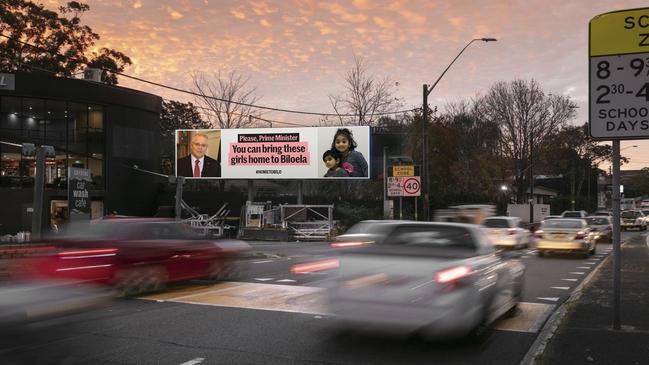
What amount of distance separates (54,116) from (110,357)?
99.8 feet

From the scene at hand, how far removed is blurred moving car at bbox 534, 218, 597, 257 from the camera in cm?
1975

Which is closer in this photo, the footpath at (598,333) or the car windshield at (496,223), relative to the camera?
the footpath at (598,333)

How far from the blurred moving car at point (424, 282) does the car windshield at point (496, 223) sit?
14817 mm

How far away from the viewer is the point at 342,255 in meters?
7.22

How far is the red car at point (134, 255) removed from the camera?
930cm

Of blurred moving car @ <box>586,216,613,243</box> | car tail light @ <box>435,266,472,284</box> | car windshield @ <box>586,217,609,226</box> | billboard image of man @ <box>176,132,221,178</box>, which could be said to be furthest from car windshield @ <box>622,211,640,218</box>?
car tail light @ <box>435,266,472,284</box>

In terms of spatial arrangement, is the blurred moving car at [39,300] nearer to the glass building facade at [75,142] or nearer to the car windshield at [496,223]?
the car windshield at [496,223]

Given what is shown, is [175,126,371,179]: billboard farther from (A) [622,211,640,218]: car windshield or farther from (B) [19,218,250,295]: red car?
(A) [622,211,640,218]: car windshield

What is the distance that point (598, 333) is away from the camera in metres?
7.13

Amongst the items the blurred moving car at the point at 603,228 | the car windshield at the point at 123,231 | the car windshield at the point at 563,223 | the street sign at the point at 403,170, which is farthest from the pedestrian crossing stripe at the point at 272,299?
the blurred moving car at the point at 603,228

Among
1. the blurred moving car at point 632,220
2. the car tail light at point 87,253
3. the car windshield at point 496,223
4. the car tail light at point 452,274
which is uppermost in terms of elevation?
the car tail light at point 452,274

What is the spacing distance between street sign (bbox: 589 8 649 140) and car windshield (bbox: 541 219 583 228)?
14.5 meters

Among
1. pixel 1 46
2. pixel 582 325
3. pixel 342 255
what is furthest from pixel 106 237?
pixel 1 46

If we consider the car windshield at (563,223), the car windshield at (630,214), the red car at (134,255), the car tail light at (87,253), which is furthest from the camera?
the car windshield at (630,214)
